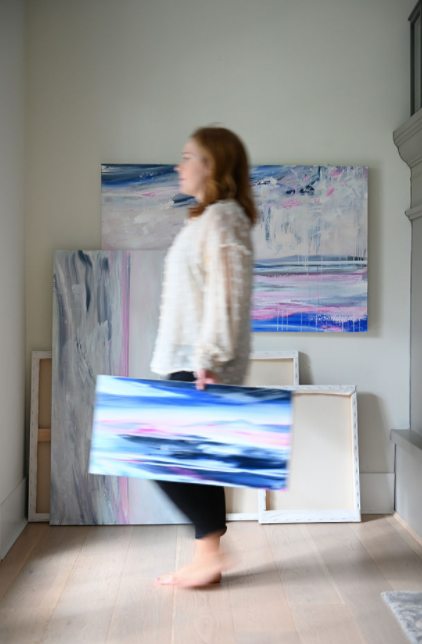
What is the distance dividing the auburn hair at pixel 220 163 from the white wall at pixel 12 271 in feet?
3.87

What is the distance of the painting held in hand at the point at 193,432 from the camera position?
72.2 inches

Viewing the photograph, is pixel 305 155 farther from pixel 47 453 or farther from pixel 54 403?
pixel 47 453

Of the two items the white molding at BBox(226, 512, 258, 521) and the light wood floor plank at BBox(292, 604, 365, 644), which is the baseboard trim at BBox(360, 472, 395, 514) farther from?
the light wood floor plank at BBox(292, 604, 365, 644)

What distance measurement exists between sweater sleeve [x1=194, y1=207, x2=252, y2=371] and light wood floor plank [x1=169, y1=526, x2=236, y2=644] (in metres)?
0.84

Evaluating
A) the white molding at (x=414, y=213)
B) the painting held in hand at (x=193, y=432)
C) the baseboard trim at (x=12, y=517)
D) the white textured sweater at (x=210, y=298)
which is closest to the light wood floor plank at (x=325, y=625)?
the painting held in hand at (x=193, y=432)

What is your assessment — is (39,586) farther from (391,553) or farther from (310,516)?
(391,553)

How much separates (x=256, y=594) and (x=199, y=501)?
0.47 meters

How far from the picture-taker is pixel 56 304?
303cm

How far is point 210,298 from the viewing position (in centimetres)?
182

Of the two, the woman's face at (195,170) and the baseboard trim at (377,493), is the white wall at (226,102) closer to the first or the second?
the baseboard trim at (377,493)

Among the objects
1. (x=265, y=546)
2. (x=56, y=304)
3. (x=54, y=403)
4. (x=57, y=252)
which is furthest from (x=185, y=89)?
(x=265, y=546)

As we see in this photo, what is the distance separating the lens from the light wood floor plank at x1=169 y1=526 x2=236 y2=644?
191 cm

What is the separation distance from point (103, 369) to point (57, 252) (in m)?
0.62

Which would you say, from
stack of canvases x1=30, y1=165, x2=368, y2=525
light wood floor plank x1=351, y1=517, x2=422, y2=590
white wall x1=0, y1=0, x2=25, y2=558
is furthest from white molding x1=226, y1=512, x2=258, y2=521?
white wall x1=0, y1=0, x2=25, y2=558
